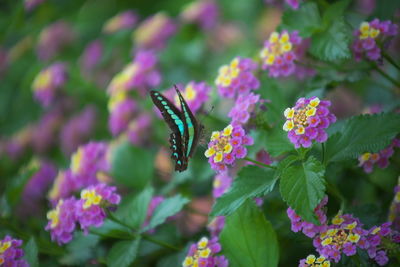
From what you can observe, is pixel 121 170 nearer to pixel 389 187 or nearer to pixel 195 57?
→ pixel 195 57

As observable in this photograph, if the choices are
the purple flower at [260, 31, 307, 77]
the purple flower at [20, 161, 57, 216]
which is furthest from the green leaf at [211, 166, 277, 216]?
the purple flower at [20, 161, 57, 216]

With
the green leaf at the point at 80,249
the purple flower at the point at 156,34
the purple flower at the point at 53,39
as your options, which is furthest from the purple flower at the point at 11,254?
the purple flower at the point at 53,39

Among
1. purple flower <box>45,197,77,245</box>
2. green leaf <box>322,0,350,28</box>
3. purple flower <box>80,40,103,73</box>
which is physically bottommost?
purple flower <box>80,40,103,73</box>

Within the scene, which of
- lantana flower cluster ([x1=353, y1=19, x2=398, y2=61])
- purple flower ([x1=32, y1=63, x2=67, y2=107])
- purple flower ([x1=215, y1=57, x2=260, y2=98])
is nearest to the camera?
lantana flower cluster ([x1=353, y1=19, x2=398, y2=61])

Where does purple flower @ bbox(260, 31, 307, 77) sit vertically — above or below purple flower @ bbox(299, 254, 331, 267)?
above

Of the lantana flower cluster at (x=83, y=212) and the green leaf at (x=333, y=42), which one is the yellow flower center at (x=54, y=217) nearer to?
the lantana flower cluster at (x=83, y=212)

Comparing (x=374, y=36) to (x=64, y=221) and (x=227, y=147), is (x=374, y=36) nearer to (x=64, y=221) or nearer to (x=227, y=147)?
(x=227, y=147)

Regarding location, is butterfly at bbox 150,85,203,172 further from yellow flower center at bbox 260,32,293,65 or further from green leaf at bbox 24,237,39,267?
green leaf at bbox 24,237,39,267

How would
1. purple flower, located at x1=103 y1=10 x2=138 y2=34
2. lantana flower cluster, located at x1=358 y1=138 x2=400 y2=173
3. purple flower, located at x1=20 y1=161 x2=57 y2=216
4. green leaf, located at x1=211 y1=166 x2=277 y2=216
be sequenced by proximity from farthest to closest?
purple flower, located at x1=103 y1=10 x2=138 y2=34
purple flower, located at x1=20 y1=161 x2=57 y2=216
lantana flower cluster, located at x1=358 y1=138 x2=400 y2=173
green leaf, located at x1=211 y1=166 x2=277 y2=216
